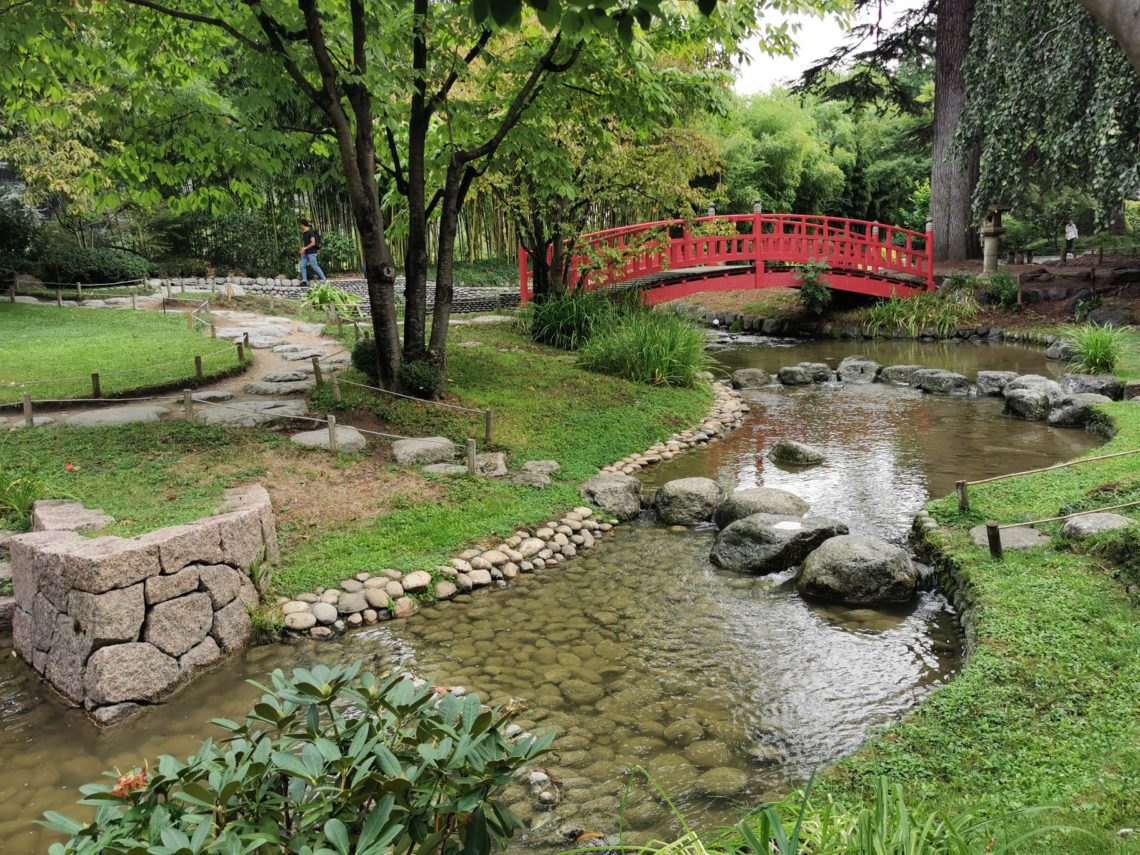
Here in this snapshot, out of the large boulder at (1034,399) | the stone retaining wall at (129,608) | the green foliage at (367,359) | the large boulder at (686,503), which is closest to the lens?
the stone retaining wall at (129,608)

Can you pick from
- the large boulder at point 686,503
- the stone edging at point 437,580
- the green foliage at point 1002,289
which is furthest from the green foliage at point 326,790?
the green foliage at point 1002,289

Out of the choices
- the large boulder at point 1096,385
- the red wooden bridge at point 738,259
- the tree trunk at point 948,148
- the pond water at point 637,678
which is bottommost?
the pond water at point 637,678

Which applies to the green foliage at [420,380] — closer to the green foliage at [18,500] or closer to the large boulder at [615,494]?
the large boulder at [615,494]

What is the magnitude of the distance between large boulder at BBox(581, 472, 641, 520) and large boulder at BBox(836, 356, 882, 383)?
7.31 m

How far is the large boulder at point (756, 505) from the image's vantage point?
700 centimetres

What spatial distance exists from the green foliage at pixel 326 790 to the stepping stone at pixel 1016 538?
4617mm

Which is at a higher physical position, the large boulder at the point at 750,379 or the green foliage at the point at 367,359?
the green foliage at the point at 367,359

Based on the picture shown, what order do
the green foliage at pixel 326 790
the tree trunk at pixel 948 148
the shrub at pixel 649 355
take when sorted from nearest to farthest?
the green foliage at pixel 326 790 < the shrub at pixel 649 355 < the tree trunk at pixel 948 148

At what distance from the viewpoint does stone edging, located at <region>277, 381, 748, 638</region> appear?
214 inches

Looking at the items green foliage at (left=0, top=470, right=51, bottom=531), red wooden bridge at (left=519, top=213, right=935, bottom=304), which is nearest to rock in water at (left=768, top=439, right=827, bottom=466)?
red wooden bridge at (left=519, top=213, right=935, bottom=304)

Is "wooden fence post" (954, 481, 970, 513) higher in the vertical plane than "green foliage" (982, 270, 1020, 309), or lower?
lower

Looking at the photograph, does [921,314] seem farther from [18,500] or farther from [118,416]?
[18,500]

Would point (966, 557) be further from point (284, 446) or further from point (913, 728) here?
point (284, 446)

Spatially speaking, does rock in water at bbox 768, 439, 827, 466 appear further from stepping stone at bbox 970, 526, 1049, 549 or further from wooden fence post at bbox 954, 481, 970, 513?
stepping stone at bbox 970, 526, 1049, 549
